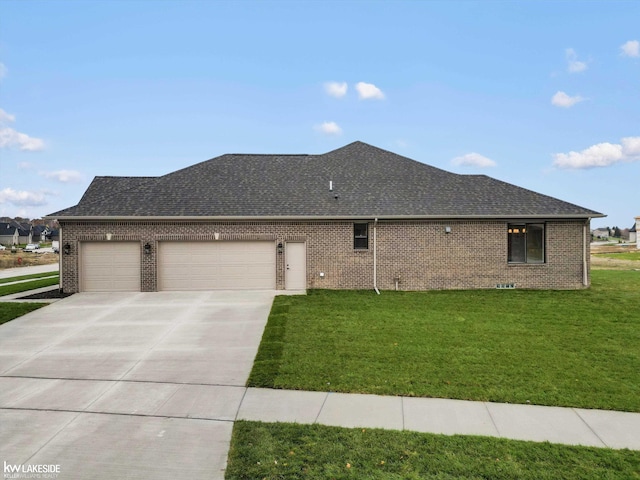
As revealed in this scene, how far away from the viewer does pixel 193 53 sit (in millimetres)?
18391

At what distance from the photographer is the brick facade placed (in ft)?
50.5

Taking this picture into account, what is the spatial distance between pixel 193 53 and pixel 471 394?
19.0 meters

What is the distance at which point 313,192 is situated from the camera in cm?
1705

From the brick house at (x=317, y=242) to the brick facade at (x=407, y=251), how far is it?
0.14ft

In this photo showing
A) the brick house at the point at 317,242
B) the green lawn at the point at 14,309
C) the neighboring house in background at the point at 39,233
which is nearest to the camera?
the green lawn at the point at 14,309

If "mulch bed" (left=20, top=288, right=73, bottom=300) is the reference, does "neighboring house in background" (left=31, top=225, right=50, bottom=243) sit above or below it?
above

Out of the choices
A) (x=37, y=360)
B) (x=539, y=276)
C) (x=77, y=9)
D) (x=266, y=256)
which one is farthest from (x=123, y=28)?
(x=539, y=276)

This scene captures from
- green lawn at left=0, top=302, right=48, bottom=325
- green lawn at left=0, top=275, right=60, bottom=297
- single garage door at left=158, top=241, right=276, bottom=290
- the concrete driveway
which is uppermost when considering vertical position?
single garage door at left=158, top=241, right=276, bottom=290

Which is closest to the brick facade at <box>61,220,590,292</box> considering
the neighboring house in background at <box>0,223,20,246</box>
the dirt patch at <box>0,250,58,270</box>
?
the dirt patch at <box>0,250,58,270</box>

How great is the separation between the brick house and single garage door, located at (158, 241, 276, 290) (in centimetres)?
4

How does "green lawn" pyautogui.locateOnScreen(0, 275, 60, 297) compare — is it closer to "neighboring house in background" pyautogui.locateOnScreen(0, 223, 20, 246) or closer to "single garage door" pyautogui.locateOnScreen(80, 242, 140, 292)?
"single garage door" pyautogui.locateOnScreen(80, 242, 140, 292)

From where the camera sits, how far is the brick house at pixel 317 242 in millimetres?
15336

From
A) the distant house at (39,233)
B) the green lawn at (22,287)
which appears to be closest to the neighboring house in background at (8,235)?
the distant house at (39,233)

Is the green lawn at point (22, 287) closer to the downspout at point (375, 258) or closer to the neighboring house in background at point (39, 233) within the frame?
the downspout at point (375, 258)
